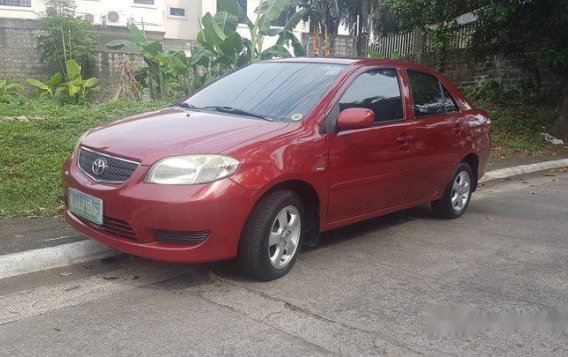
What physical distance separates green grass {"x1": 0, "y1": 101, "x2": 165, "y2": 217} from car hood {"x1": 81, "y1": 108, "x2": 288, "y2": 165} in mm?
1488

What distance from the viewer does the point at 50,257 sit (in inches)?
172

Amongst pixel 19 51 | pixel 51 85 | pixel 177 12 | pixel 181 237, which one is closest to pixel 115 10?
pixel 177 12

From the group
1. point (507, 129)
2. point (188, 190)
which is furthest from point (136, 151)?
point (507, 129)

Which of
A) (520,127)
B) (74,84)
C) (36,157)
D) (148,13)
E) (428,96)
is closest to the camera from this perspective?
(428,96)

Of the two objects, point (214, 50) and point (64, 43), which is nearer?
point (214, 50)

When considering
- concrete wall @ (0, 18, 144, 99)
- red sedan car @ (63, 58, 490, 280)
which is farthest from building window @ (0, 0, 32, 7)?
red sedan car @ (63, 58, 490, 280)

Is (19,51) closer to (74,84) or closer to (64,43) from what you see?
(64,43)

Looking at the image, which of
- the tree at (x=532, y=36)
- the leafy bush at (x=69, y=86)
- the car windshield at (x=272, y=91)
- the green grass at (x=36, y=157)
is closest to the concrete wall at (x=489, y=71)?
the tree at (x=532, y=36)

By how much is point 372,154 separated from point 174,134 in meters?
1.67

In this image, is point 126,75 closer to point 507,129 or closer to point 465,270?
point 507,129

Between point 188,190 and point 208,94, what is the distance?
179cm

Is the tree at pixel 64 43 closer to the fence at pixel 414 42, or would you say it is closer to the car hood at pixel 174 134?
the fence at pixel 414 42

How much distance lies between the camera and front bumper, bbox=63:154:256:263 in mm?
3670

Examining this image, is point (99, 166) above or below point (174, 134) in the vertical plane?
below
